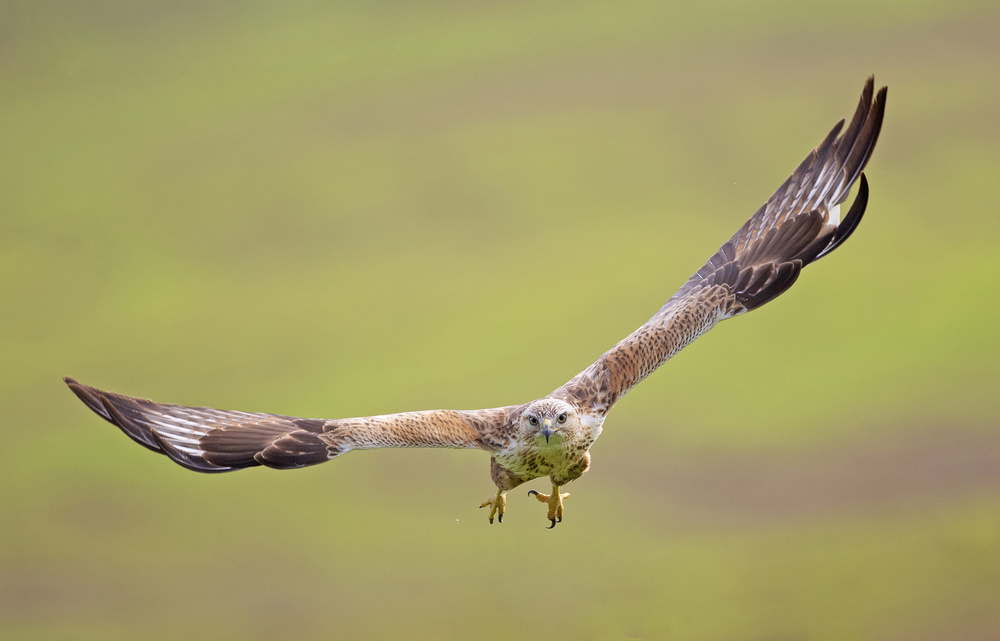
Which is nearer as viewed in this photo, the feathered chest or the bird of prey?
the bird of prey

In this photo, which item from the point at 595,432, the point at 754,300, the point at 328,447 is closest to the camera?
the point at 328,447

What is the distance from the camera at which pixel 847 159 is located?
9.20m

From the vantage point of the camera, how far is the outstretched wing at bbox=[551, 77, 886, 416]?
8.39 metres

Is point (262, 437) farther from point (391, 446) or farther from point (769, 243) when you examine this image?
point (769, 243)

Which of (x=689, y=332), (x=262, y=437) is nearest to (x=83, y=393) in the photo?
(x=262, y=437)

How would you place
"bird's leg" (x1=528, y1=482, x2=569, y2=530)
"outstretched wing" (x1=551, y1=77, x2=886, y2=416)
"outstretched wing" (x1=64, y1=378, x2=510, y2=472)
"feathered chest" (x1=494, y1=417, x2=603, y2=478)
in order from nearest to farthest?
"outstretched wing" (x1=64, y1=378, x2=510, y2=472) → "feathered chest" (x1=494, y1=417, x2=603, y2=478) → "outstretched wing" (x1=551, y1=77, x2=886, y2=416) → "bird's leg" (x1=528, y1=482, x2=569, y2=530)

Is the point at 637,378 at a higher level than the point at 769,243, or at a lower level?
lower

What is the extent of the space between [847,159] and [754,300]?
53.5 inches

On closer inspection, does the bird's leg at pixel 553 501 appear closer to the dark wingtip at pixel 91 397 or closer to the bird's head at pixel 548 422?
the bird's head at pixel 548 422

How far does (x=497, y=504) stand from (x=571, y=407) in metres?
1.56

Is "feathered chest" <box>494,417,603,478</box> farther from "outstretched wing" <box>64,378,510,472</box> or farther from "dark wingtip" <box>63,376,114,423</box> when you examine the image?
"dark wingtip" <box>63,376,114,423</box>

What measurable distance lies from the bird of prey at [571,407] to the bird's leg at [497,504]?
0.4 inches

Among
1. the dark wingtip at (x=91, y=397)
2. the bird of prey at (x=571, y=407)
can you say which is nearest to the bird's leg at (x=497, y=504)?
the bird of prey at (x=571, y=407)

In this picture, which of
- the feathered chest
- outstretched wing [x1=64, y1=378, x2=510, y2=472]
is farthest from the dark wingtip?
the feathered chest
